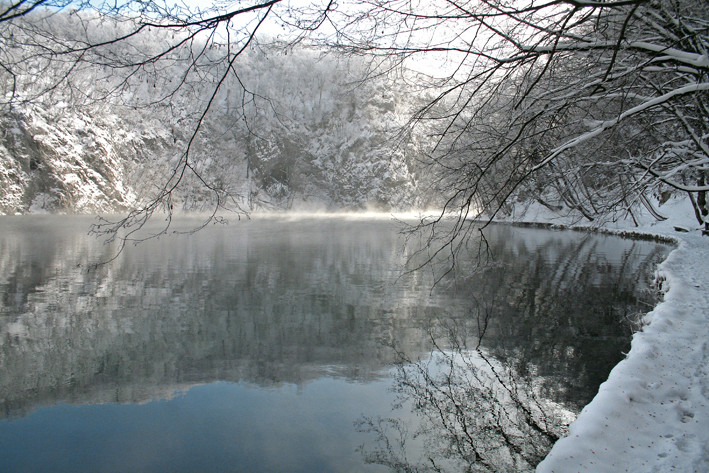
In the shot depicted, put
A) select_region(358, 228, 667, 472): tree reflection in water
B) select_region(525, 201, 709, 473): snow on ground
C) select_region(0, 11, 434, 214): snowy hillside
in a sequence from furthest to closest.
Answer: select_region(0, 11, 434, 214): snowy hillside → select_region(358, 228, 667, 472): tree reflection in water → select_region(525, 201, 709, 473): snow on ground

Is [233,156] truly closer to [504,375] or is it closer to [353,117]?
[353,117]

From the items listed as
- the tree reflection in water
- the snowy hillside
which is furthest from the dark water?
the snowy hillside

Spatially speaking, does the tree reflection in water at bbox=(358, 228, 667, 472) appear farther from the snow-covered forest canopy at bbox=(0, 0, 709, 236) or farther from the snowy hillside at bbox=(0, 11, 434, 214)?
the snowy hillside at bbox=(0, 11, 434, 214)

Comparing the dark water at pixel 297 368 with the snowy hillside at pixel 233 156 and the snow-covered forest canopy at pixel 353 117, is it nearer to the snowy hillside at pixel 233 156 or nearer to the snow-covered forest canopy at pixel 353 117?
the snow-covered forest canopy at pixel 353 117

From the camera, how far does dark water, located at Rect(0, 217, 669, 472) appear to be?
4.34 metres


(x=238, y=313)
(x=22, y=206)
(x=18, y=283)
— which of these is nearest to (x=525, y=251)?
(x=238, y=313)

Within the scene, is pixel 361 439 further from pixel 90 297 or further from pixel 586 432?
pixel 90 297

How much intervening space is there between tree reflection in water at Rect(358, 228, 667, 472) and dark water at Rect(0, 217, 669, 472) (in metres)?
0.03

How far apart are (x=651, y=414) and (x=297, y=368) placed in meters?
4.05

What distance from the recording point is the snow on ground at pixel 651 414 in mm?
3035

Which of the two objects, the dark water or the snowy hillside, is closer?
the dark water

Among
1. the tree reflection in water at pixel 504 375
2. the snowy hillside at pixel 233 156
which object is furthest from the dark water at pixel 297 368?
the snowy hillside at pixel 233 156

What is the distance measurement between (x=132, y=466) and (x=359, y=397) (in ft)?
7.71

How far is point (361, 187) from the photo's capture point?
11181cm
